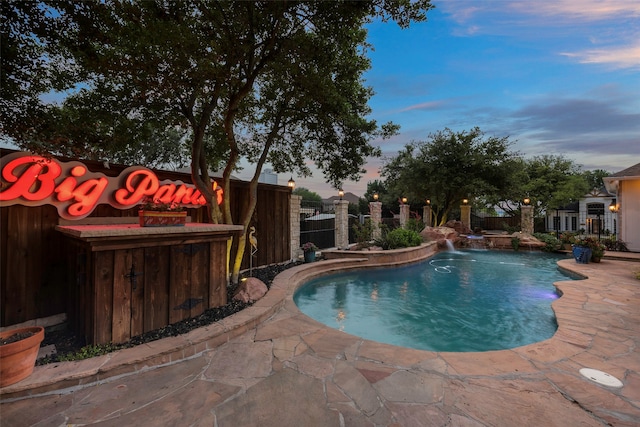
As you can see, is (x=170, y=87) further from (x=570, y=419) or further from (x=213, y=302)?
(x=570, y=419)

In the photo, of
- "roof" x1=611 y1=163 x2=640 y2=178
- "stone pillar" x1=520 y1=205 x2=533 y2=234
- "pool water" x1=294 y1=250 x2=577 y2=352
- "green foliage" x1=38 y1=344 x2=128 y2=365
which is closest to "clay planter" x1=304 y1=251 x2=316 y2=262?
"pool water" x1=294 y1=250 x2=577 y2=352

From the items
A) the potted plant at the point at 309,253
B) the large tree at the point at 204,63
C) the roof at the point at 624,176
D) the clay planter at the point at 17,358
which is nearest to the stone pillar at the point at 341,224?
the potted plant at the point at 309,253

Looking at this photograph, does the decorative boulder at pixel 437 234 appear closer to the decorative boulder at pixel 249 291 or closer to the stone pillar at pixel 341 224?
the stone pillar at pixel 341 224

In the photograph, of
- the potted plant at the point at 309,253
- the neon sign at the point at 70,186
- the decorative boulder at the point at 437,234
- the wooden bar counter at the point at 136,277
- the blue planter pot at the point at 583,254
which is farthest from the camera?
the decorative boulder at the point at 437,234

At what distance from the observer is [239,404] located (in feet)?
7.16

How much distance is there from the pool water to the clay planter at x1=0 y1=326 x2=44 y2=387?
12.7 feet

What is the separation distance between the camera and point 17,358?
224 cm

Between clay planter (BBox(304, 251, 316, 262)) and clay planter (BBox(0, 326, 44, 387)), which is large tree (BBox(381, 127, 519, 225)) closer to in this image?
clay planter (BBox(304, 251, 316, 262))

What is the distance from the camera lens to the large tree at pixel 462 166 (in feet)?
51.3

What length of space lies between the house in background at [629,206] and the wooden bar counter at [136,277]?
16.0 meters

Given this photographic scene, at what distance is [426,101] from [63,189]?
12.9 metres

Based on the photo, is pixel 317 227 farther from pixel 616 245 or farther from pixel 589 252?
A: pixel 616 245

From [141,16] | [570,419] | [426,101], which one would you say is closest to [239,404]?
[570,419]

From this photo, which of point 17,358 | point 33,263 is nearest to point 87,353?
point 17,358
